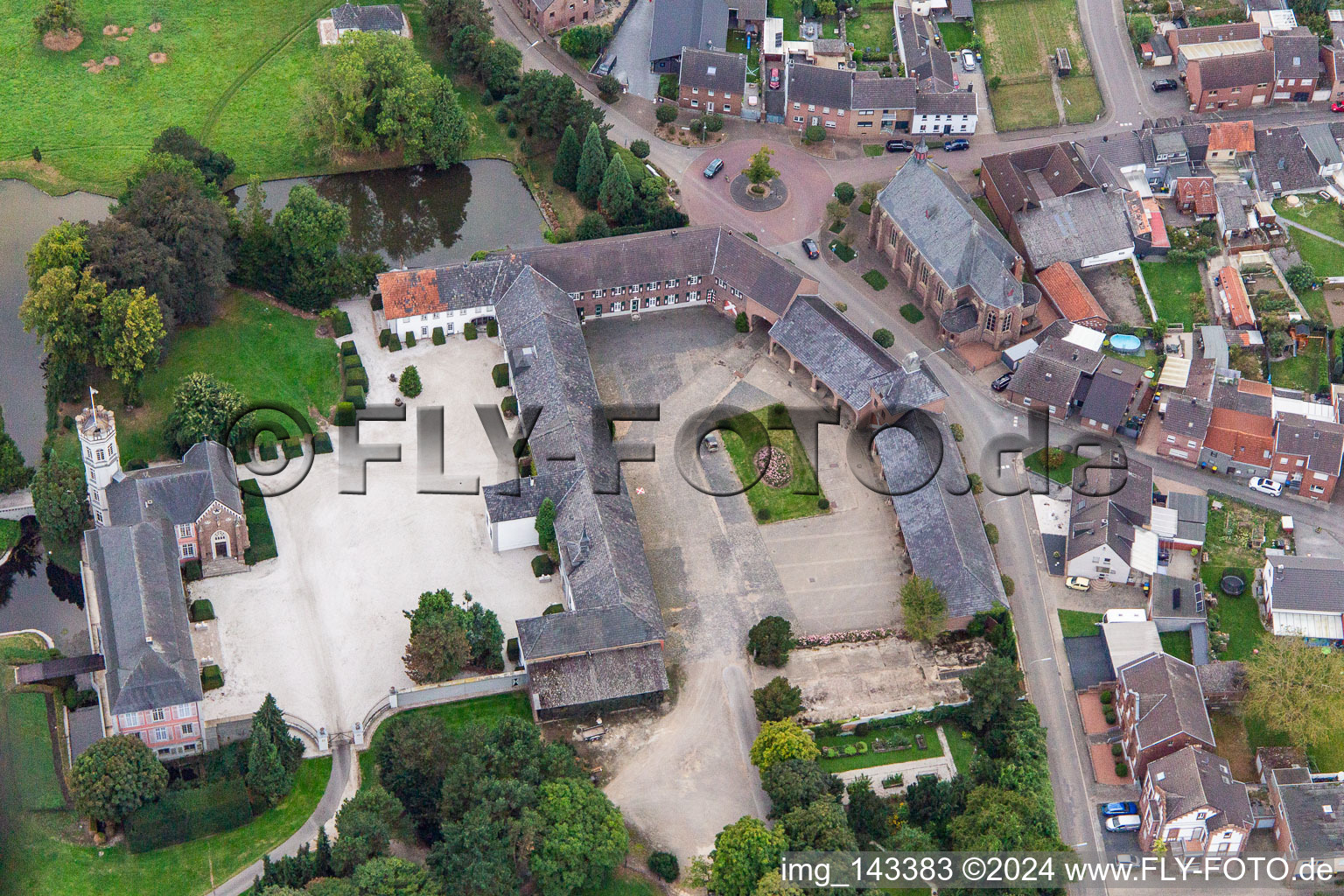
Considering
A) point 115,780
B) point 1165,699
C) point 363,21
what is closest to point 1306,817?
point 1165,699

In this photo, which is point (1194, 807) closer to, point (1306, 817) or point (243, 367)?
point (1306, 817)

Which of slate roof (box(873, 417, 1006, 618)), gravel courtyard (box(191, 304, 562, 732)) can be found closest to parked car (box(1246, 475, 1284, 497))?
slate roof (box(873, 417, 1006, 618))

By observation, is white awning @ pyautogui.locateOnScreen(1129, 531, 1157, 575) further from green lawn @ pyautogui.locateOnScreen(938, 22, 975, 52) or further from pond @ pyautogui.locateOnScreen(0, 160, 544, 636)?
green lawn @ pyautogui.locateOnScreen(938, 22, 975, 52)

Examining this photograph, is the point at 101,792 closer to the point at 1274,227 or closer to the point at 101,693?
the point at 101,693

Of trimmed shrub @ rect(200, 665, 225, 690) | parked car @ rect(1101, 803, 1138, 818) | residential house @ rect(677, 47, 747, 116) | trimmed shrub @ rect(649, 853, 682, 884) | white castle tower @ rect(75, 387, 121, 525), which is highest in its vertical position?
residential house @ rect(677, 47, 747, 116)

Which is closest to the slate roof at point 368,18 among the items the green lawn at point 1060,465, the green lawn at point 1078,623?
the green lawn at point 1060,465

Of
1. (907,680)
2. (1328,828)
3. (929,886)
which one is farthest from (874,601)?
(1328,828)

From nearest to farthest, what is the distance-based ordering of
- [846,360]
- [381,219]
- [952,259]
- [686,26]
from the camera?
1. [846,360]
2. [952,259]
3. [381,219]
4. [686,26]
